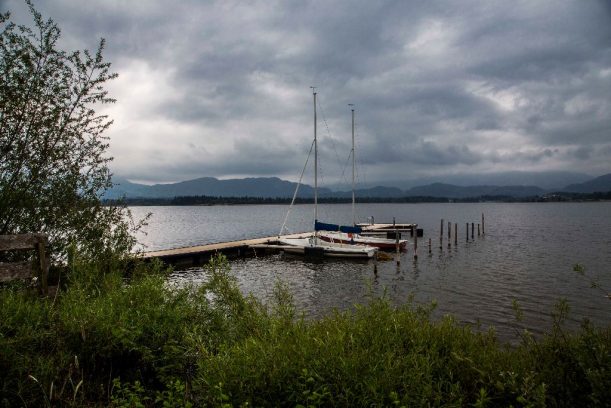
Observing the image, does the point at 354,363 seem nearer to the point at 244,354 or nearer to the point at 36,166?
the point at 244,354

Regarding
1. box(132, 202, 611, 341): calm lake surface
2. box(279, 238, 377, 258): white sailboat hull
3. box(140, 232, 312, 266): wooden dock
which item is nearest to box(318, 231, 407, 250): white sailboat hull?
box(279, 238, 377, 258): white sailboat hull

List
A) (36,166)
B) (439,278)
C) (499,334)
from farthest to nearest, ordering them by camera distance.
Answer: (439,278), (499,334), (36,166)

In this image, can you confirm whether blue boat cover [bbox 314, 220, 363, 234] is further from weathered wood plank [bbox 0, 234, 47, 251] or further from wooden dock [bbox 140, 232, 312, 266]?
weathered wood plank [bbox 0, 234, 47, 251]

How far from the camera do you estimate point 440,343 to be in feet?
19.3

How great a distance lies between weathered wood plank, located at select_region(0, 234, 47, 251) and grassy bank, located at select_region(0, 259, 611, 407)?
1101mm

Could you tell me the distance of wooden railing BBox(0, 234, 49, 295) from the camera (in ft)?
24.6

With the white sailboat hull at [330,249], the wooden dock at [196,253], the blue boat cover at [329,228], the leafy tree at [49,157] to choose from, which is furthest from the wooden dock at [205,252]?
the leafy tree at [49,157]

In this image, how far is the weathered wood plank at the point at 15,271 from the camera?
296 inches

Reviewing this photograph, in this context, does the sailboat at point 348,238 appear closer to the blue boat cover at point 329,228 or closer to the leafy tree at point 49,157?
the blue boat cover at point 329,228

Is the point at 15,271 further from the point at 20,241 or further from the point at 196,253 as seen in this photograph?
the point at 196,253

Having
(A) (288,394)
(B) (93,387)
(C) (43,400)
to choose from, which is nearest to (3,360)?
(C) (43,400)

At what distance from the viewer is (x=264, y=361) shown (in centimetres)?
495

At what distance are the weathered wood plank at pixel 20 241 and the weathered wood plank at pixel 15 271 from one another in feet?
1.16

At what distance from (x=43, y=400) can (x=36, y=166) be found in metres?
6.34
